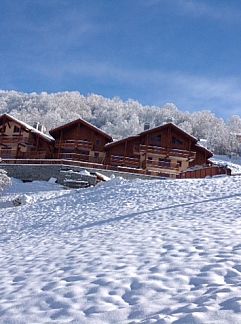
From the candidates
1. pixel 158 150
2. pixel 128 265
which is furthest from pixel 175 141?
pixel 128 265

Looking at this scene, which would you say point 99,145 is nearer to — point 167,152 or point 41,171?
point 167,152

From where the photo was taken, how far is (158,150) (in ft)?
155

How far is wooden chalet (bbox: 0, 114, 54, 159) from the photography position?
4781 cm

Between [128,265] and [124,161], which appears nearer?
[128,265]

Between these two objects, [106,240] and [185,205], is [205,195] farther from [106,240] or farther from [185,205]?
[106,240]

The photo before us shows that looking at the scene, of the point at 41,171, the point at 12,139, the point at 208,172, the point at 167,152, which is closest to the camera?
the point at 208,172

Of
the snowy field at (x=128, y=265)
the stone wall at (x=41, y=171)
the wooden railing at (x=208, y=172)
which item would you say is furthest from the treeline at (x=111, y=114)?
the snowy field at (x=128, y=265)

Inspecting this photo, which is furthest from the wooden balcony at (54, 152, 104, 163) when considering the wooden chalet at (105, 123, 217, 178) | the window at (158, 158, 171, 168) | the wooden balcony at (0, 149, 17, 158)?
the window at (158, 158, 171, 168)

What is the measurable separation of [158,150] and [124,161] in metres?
3.83

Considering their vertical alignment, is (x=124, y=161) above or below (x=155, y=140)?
below

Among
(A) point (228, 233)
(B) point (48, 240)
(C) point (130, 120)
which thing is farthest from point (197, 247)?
(C) point (130, 120)

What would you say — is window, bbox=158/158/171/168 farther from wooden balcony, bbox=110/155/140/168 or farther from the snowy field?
the snowy field

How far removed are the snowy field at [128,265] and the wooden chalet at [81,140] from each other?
29680mm

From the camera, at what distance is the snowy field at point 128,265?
5.84 metres
